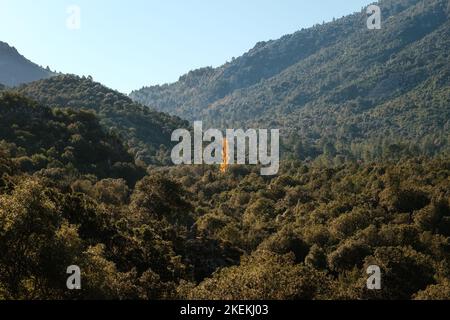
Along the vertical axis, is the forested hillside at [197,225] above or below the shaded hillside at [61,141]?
below

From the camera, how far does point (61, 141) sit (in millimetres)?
105688

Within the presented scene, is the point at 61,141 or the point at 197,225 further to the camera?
the point at 61,141

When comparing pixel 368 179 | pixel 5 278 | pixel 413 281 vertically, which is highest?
pixel 368 179

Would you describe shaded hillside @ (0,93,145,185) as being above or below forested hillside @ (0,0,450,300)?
above

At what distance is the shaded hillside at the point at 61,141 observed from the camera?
98000mm

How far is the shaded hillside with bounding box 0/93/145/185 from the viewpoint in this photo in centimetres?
9800

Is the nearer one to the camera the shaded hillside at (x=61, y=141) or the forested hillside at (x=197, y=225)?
the forested hillside at (x=197, y=225)

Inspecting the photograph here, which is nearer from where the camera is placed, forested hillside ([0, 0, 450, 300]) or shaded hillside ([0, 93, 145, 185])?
forested hillside ([0, 0, 450, 300])

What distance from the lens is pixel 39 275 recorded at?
81.7 ft

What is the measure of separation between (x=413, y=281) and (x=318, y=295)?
72.2ft

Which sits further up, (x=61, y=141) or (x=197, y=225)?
(x=61, y=141)

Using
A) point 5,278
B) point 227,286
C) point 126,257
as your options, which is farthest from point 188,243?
point 5,278
